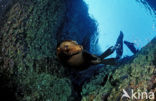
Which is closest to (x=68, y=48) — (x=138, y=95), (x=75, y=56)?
(x=75, y=56)

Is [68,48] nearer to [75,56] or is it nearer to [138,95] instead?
[75,56]

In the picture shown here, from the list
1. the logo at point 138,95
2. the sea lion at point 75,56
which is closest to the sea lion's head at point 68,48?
the sea lion at point 75,56

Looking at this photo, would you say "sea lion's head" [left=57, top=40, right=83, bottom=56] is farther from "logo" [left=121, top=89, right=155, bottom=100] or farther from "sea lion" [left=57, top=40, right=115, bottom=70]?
"logo" [left=121, top=89, right=155, bottom=100]

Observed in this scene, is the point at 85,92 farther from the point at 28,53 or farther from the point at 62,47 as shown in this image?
the point at 28,53

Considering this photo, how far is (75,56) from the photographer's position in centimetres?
344

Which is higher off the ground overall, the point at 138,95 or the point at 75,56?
the point at 75,56

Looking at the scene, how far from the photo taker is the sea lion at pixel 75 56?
308cm

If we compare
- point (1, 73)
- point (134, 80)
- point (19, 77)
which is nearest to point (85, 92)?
point (134, 80)

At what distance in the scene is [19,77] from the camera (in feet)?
9.74

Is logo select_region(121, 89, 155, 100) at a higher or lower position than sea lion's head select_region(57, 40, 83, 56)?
lower

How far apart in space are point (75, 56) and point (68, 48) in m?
0.42

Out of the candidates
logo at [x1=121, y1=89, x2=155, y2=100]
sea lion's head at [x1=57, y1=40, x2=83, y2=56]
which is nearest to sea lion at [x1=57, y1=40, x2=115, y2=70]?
sea lion's head at [x1=57, y1=40, x2=83, y2=56]

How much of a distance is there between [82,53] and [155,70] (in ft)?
5.39

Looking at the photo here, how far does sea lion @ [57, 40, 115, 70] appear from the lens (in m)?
3.08
